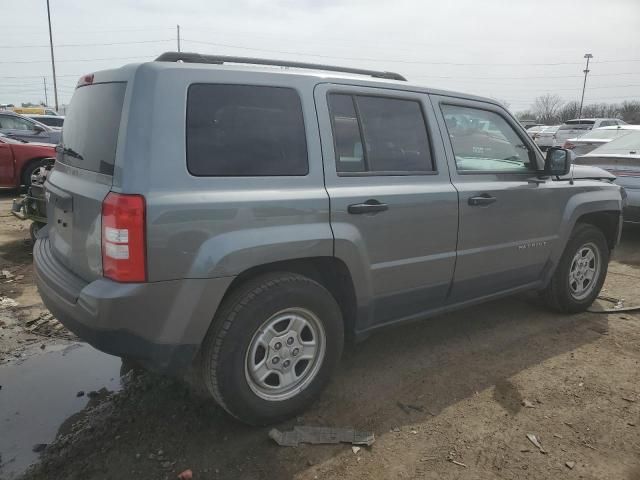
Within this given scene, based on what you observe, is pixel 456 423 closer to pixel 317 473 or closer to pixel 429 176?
pixel 317 473

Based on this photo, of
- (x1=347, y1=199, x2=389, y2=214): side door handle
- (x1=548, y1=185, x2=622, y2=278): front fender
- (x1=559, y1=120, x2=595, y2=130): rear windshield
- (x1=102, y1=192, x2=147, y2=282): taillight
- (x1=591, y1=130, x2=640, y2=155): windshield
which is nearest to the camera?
(x1=102, y1=192, x2=147, y2=282): taillight

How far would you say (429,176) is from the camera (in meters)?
3.43

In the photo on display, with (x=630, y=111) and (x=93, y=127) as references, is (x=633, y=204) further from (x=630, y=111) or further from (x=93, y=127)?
(x=630, y=111)

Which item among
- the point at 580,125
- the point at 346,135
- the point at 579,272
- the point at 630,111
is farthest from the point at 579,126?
the point at 630,111

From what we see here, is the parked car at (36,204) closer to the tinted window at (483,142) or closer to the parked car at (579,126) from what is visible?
the tinted window at (483,142)

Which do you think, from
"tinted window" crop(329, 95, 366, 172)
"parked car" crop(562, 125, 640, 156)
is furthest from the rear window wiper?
"parked car" crop(562, 125, 640, 156)

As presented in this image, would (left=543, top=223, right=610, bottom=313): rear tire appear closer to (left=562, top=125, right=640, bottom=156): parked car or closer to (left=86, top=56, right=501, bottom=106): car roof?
(left=86, top=56, right=501, bottom=106): car roof

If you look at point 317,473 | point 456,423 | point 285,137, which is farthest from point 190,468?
point 285,137

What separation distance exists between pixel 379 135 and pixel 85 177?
1687 mm

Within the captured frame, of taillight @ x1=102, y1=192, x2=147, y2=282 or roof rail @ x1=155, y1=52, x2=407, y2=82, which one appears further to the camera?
roof rail @ x1=155, y1=52, x2=407, y2=82

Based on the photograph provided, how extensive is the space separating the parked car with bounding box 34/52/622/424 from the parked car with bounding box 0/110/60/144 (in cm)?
1023

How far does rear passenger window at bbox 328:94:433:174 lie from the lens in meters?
3.05

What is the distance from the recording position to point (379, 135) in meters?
3.24

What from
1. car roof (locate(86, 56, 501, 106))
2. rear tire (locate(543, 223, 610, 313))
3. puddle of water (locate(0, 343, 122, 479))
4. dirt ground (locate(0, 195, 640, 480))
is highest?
car roof (locate(86, 56, 501, 106))
